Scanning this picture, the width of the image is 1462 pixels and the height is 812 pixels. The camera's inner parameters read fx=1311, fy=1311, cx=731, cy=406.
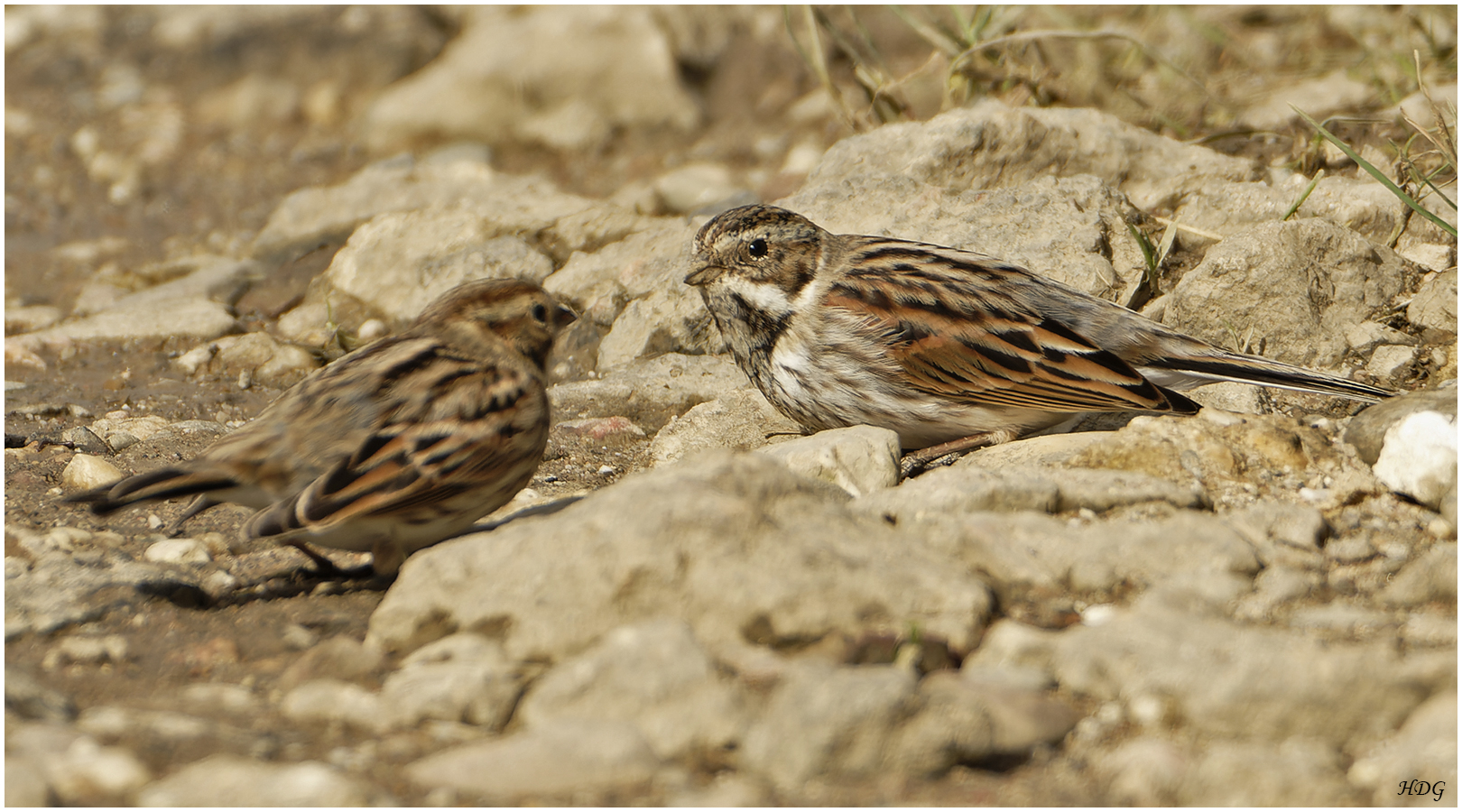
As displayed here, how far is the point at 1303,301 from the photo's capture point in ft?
21.6

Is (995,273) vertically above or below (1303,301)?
above

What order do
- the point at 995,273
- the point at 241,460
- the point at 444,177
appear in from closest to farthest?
the point at 241,460, the point at 995,273, the point at 444,177

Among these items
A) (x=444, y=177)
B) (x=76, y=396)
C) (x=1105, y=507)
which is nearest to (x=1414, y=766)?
(x=1105, y=507)

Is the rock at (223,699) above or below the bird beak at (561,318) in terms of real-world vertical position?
below

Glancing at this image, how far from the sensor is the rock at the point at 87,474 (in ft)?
19.5

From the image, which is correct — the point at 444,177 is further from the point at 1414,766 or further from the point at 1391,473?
the point at 1414,766

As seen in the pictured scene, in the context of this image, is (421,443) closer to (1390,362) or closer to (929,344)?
(929,344)

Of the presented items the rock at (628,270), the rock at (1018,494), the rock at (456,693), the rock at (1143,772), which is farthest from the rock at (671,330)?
the rock at (1143,772)

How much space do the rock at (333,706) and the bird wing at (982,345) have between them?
318cm

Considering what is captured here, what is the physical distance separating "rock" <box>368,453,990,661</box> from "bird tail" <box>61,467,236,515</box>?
34.2 inches

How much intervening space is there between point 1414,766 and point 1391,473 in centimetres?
198

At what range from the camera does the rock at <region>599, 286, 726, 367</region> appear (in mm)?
7609

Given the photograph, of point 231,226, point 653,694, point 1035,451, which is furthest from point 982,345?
point 231,226

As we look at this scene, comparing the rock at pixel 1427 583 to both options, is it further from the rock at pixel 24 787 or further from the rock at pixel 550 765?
the rock at pixel 24 787
